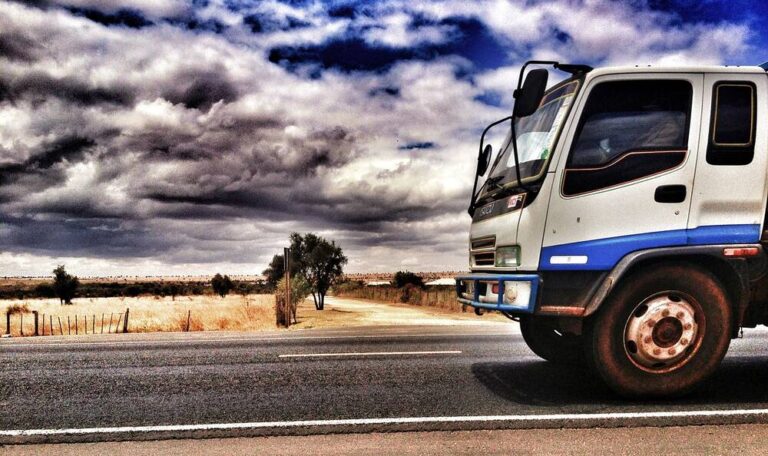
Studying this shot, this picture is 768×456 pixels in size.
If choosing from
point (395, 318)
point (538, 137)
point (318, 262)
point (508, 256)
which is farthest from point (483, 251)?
point (318, 262)

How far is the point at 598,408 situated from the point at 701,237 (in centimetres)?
158

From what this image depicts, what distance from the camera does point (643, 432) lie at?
11.7ft

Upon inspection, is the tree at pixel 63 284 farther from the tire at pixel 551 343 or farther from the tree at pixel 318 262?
the tire at pixel 551 343

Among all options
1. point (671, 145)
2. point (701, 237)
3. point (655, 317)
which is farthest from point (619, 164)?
point (655, 317)

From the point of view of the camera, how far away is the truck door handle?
14.4ft

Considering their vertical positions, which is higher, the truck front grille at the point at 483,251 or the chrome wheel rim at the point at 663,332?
the truck front grille at the point at 483,251

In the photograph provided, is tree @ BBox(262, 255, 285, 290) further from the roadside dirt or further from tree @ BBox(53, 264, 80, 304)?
the roadside dirt

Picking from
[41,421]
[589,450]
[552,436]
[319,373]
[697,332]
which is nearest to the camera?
[589,450]

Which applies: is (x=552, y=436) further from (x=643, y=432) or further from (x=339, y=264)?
(x=339, y=264)

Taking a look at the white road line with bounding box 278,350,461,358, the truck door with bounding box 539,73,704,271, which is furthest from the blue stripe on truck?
the white road line with bounding box 278,350,461,358

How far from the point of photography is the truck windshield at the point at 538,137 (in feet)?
15.4

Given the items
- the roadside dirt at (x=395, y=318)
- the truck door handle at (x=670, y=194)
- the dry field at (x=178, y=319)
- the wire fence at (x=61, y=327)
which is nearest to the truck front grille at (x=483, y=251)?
the truck door handle at (x=670, y=194)

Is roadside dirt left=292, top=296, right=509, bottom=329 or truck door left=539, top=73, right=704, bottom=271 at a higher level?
truck door left=539, top=73, right=704, bottom=271

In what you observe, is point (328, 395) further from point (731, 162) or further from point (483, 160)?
point (731, 162)
